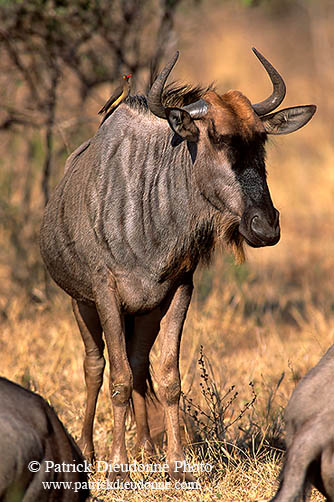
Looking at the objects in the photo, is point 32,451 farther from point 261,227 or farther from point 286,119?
point 286,119

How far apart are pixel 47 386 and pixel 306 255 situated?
5.62 metres

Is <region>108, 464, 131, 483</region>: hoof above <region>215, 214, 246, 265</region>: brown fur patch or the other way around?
the other way around

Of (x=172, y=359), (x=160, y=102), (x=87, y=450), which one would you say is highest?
(x=160, y=102)

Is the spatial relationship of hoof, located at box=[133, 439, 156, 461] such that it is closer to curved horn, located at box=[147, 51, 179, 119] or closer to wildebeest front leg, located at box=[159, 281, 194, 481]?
wildebeest front leg, located at box=[159, 281, 194, 481]

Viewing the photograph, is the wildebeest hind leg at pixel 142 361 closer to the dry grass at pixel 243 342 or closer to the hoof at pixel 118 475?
the dry grass at pixel 243 342

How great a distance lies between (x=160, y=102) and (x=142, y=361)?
168 cm

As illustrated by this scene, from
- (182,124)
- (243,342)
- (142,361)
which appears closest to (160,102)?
(182,124)

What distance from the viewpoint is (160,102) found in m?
3.91

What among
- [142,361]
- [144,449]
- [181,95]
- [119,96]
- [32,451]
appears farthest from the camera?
[142,361]

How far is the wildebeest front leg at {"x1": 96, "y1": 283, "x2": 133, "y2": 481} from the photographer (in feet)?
13.6

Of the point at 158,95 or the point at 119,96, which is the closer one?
the point at 158,95

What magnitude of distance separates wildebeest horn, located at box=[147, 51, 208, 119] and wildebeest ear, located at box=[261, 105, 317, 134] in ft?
1.39

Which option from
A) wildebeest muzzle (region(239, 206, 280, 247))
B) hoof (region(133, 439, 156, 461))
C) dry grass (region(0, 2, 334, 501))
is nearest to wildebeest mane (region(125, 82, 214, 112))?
dry grass (region(0, 2, 334, 501))

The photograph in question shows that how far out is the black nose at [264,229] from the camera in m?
3.78
